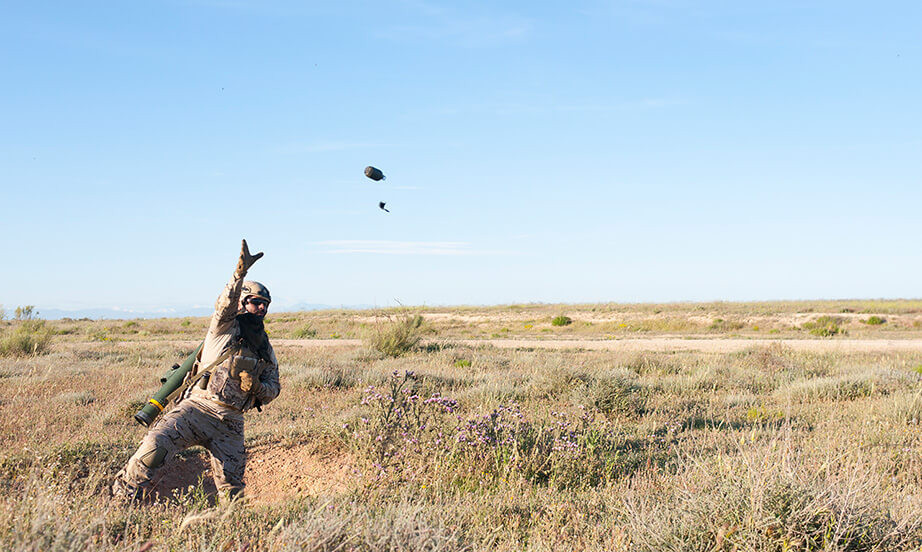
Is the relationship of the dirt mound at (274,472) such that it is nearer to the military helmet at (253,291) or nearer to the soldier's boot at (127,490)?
the soldier's boot at (127,490)

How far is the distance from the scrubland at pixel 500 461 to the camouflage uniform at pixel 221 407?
307mm

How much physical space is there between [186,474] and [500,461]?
3.44 meters

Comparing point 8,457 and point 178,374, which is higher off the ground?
point 178,374

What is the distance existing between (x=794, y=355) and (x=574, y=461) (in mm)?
12312

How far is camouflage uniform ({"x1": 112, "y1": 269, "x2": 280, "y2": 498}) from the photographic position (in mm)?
4898

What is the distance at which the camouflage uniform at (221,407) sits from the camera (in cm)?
490

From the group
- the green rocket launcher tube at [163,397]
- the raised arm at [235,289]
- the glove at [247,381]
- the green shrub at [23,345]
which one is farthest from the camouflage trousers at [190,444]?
the green shrub at [23,345]

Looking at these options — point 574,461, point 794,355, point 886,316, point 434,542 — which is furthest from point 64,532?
point 886,316

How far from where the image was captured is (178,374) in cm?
543

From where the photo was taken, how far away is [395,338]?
1641 cm

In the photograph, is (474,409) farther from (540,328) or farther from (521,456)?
(540,328)

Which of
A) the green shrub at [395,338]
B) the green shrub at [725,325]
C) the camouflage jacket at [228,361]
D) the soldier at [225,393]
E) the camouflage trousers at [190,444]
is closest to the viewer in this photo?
the camouflage trousers at [190,444]

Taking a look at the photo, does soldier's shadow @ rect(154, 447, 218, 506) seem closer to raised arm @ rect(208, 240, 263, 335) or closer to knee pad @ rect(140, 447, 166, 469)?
knee pad @ rect(140, 447, 166, 469)

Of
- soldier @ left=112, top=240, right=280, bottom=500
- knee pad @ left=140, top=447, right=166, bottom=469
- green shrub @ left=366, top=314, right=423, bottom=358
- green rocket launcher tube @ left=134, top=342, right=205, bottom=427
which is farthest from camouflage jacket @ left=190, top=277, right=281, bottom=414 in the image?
green shrub @ left=366, top=314, right=423, bottom=358
